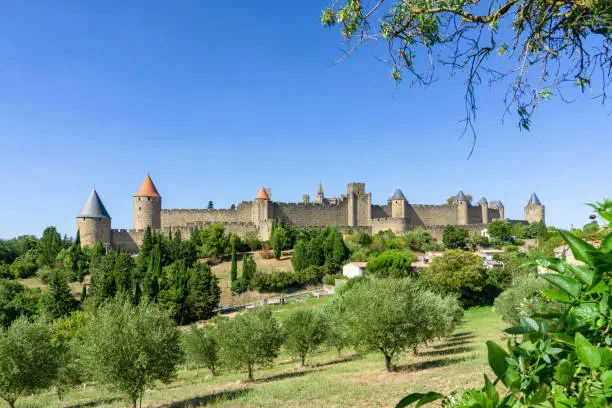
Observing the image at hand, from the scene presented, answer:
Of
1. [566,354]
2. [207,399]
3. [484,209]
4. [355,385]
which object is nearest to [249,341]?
[207,399]

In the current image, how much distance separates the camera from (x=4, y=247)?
50.1 m

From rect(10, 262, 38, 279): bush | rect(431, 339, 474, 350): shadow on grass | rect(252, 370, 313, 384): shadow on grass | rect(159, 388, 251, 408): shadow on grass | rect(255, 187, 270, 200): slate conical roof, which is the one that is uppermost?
rect(255, 187, 270, 200): slate conical roof

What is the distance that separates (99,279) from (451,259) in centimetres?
2444

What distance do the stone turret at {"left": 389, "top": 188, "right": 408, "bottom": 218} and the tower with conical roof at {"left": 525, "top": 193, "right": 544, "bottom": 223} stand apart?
17356 millimetres

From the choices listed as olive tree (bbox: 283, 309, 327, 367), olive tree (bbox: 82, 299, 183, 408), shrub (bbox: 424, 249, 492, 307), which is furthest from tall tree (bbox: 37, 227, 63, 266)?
olive tree (bbox: 82, 299, 183, 408)

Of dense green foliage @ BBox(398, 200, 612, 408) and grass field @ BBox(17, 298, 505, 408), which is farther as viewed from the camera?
grass field @ BBox(17, 298, 505, 408)

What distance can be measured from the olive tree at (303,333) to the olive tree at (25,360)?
28.8 feet

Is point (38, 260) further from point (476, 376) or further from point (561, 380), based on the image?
point (561, 380)

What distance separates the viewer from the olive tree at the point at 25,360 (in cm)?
1422

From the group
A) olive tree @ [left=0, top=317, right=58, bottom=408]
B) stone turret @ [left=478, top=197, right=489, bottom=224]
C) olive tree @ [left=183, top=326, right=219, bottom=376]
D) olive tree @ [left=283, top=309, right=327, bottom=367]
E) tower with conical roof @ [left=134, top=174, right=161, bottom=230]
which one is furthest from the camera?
stone turret @ [left=478, top=197, right=489, bottom=224]

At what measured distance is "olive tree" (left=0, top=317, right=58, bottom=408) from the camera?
1422 centimetres

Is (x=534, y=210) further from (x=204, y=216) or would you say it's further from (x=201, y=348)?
(x=201, y=348)

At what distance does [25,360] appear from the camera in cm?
1479

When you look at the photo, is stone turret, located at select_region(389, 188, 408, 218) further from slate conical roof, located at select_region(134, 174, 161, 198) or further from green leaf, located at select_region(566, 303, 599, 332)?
green leaf, located at select_region(566, 303, 599, 332)
